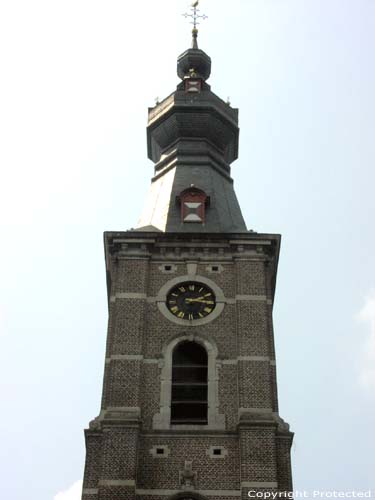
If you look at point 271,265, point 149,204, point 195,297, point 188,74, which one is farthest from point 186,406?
point 188,74

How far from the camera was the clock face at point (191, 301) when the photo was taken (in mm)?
35844

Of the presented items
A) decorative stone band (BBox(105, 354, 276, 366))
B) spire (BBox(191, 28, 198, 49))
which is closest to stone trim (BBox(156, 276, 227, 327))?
decorative stone band (BBox(105, 354, 276, 366))

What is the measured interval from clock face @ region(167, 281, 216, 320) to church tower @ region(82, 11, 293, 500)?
4cm

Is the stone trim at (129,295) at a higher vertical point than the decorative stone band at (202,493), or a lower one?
higher

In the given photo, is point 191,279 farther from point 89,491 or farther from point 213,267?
point 89,491

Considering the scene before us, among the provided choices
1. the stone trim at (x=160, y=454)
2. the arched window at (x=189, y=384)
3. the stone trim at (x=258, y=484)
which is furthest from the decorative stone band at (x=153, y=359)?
the stone trim at (x=258, y=484)

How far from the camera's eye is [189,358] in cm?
3519

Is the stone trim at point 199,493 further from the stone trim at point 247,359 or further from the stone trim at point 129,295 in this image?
the stone trim at point 129,295

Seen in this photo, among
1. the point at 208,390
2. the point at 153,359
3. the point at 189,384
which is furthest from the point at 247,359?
the point at 153,359

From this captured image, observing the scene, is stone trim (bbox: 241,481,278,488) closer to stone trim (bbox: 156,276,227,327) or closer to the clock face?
stone trim (bbox: 156,276,227,327)

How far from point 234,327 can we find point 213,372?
1.90 meters

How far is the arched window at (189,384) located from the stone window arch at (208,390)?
160 mm

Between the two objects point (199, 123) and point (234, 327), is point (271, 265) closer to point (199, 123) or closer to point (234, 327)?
point (234, 327)

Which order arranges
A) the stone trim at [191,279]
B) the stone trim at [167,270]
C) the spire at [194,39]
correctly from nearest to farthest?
the stone trim at [191,279]
the stone trim at [167,270]
the spire at [194,39]
